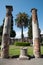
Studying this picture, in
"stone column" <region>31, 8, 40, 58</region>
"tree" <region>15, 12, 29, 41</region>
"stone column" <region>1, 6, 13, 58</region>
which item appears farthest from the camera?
"tree" <region>15, 12, 29, 41</region>

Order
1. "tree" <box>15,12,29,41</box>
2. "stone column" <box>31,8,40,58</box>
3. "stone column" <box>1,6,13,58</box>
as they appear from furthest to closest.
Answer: "tree" <box>15,12,29,41</box> → "stone column" <box>31,8,40,58</box> → "stone column" <box>1,6,13,58</box>

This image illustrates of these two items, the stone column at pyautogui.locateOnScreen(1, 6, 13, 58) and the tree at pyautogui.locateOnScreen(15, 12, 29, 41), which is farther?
the tree at pyautogui.locateOnScreen(15, 12, 29, 41)

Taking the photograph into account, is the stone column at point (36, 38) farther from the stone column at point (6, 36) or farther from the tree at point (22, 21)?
the tree at point (22, 21)

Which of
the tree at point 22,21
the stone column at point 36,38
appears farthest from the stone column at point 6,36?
the tree at point 22,21

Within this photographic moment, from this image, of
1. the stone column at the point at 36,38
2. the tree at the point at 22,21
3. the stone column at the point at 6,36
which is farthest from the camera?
the tree at the point at 22,21

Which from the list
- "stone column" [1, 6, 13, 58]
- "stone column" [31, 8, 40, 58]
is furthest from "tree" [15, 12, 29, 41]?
"stone column" [1, 6, 13, 58]

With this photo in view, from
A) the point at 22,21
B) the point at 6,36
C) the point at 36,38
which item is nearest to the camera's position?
the point at 6,36

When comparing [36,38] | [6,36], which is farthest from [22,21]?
[6,36]

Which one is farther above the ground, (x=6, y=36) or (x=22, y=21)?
(x=22, y=21)

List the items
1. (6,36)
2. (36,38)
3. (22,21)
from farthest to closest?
1. (22,21)
2. (36,38)
3. (6,36)

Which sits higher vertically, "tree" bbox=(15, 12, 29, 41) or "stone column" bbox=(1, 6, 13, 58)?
"tree" bbox=(15, 12, 29, 41)

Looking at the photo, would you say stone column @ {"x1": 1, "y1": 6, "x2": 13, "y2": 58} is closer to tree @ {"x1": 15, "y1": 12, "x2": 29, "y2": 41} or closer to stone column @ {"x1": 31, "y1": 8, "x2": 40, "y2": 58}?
stone column @ {"x1": 31, "y1": 8, "x2": 40, "y2": 58}

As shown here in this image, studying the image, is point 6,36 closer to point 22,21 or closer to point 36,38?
point 36,38

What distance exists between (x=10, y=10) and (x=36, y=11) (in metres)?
2.91
